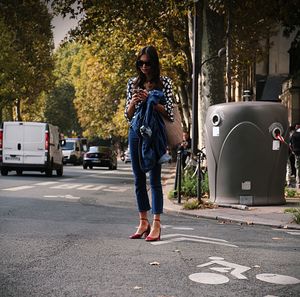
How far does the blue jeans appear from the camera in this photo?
6.72 metres

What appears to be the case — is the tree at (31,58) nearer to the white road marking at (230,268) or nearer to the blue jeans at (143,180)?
the blue jeans at (143,180)

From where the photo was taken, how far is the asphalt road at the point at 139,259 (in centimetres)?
454

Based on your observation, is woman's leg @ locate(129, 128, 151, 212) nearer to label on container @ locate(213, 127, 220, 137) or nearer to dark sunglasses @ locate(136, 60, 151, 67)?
dark sunglasses @ locate(136, 60, 151, 67)

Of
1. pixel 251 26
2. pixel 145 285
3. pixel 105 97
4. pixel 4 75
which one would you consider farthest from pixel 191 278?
pixel 105 97

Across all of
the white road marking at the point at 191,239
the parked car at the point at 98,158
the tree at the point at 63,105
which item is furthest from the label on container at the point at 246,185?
the tree at the point at 63,105

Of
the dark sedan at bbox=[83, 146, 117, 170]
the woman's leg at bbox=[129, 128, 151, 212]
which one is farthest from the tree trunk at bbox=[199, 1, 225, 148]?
the dark sedan at bbox=[83, 146, 117, 170]

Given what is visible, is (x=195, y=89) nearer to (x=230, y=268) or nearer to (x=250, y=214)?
(x=250, y=214)

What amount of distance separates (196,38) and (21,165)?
9003 millimetres

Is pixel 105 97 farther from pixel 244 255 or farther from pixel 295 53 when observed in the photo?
pixel 244 255

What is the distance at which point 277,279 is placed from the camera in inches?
195

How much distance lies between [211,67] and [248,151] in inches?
307

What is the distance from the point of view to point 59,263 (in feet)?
17.6

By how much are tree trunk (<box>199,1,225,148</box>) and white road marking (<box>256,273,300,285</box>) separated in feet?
45.6

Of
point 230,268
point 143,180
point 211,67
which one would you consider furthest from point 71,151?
point 230,268
